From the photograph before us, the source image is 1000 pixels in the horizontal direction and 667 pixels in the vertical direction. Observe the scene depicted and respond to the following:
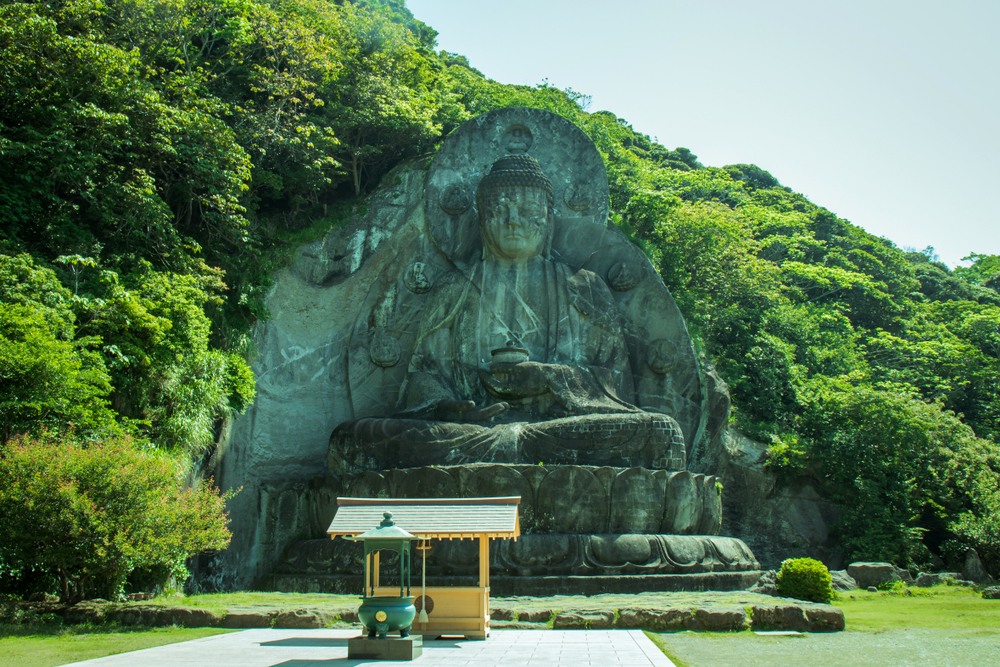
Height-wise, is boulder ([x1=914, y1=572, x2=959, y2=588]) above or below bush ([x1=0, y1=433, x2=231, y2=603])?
below

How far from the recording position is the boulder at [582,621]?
6.76m

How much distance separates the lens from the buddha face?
1252cm

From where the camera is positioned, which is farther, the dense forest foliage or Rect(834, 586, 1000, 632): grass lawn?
the dense forest foliage

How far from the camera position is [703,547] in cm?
986

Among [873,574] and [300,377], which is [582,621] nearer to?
[873,574]

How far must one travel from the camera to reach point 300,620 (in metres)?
6.92

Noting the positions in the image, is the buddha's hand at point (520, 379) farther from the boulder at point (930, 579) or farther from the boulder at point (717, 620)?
the boulder at point (930, 579)

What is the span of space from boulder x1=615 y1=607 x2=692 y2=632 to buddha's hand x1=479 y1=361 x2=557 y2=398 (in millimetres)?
4683

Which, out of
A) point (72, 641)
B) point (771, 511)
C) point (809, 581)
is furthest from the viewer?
point (771, 511)

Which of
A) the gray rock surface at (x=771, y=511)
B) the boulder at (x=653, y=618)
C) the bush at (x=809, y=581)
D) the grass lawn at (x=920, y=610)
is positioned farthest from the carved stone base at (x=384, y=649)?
the gray rock surface at (x=771, y=511)

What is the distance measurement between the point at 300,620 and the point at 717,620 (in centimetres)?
348

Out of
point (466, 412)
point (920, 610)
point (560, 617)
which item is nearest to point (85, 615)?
point (560, 617)

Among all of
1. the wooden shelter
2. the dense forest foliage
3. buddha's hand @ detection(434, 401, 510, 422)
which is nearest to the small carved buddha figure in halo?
buddha's hand @ detection(434, 401, 510, 422)

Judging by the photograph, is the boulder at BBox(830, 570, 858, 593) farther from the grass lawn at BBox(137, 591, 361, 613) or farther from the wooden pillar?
the grass lawn at BBox(137, 591, 361, 613)
